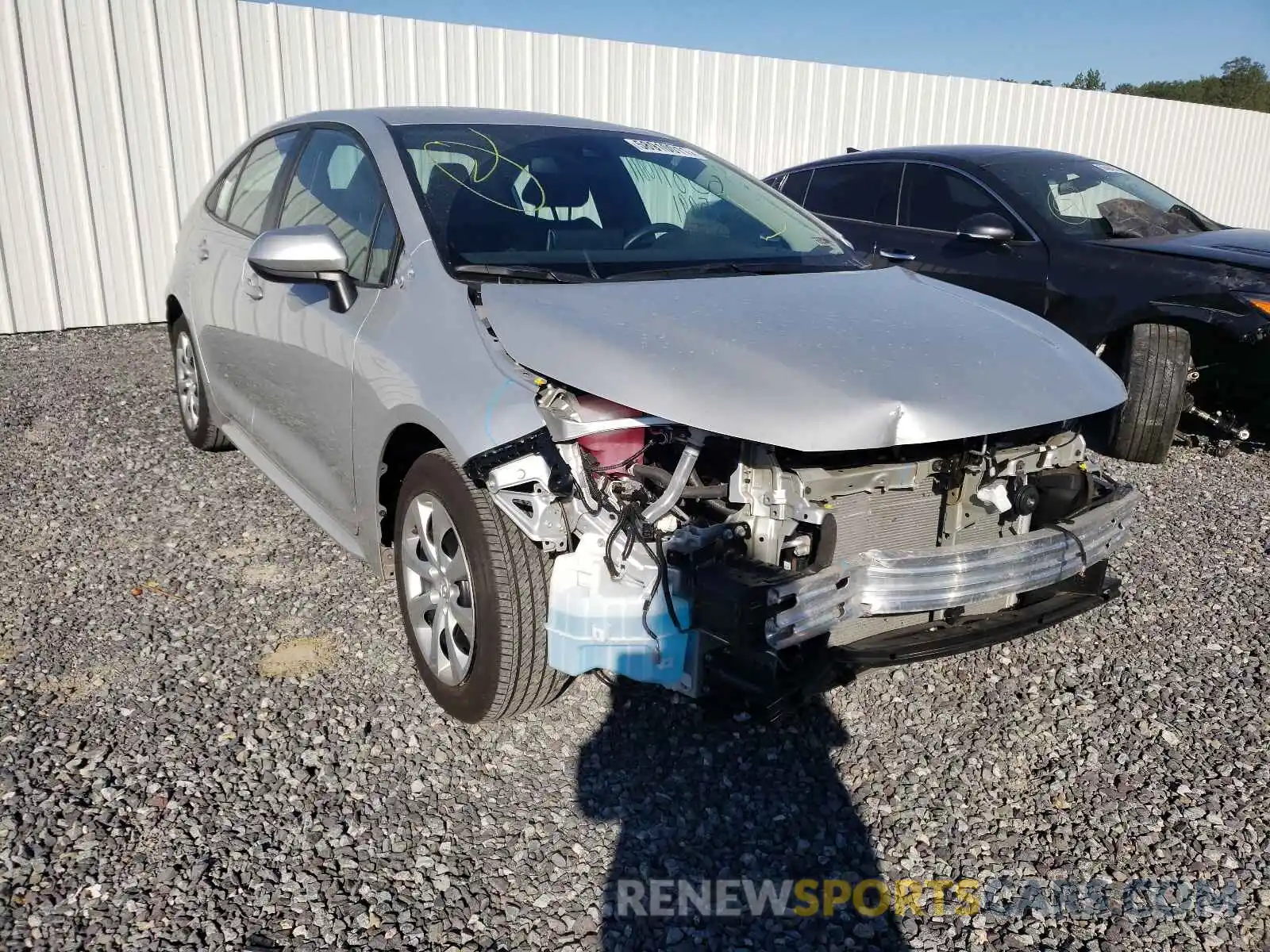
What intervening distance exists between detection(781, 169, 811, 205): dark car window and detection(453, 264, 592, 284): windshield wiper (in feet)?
14.8

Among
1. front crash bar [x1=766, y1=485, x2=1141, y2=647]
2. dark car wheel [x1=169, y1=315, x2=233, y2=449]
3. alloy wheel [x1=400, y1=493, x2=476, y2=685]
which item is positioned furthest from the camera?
dark car wheel [x1=169, y1=315, x2=233, y2=449]

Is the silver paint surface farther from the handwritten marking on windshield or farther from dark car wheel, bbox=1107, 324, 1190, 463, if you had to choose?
dark car wheel, bbox=1107, 324, 1190, 463

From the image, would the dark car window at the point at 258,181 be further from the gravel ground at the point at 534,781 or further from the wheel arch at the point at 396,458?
Result: the wheel arch at the point at 396,458

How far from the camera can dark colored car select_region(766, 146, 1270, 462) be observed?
17.0ft

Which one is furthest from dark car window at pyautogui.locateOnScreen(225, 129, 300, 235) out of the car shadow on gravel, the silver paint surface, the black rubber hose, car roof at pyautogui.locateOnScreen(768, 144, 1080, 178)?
car roof at pyautogui.locateOnScreen(768, 144, 1080, 178)

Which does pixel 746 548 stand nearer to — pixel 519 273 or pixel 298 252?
pixel 519 273

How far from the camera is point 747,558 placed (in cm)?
243

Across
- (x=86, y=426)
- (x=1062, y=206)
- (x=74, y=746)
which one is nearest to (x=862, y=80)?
(x=1062, y=206)

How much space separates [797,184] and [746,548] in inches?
209

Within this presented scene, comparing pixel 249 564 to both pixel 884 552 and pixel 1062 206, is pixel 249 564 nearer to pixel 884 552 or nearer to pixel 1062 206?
pixel 884 552

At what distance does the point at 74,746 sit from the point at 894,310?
2648 mm

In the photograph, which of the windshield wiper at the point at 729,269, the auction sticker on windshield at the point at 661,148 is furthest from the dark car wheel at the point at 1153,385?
the auction sticker on windshield at the point at 661,148

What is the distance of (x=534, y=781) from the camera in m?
2.70

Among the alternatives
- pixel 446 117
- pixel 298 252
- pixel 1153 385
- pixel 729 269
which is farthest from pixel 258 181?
pixel 1153 385
